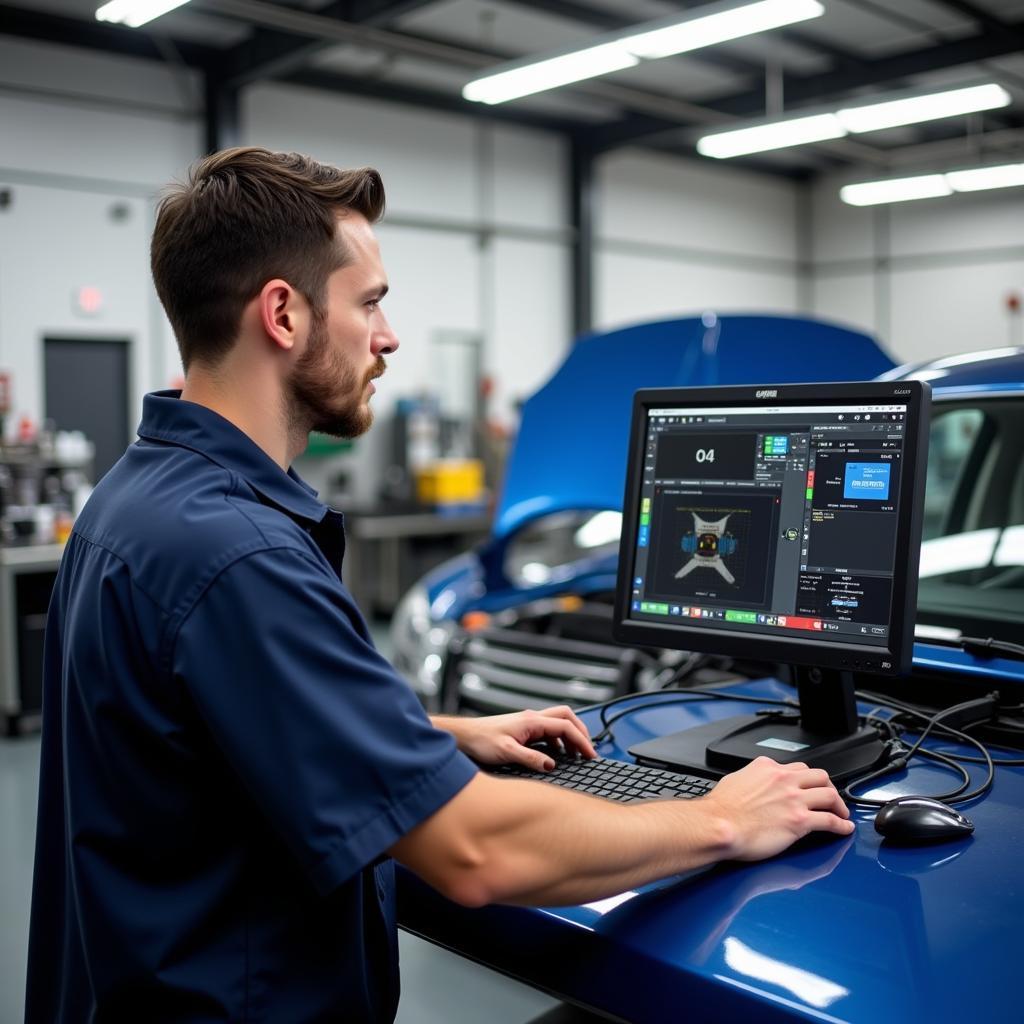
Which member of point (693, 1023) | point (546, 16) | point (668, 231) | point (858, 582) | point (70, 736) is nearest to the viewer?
point (693, 1023)

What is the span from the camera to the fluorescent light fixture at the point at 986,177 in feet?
27.5

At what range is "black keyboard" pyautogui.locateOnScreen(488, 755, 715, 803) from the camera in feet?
4.75

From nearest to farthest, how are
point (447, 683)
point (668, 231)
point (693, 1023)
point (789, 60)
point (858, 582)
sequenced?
point (693, 1023), point (858, 582), point (447, 683), point (789, 60), point (668, 231)

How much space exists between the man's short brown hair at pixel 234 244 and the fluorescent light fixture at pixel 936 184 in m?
8.21

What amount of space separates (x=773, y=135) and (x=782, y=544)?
21.9ft

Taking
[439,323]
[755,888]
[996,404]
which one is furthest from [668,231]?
[755,888]

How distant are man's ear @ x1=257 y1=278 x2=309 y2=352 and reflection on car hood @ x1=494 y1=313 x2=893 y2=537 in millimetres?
2009

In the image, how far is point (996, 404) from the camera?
6.68 ft

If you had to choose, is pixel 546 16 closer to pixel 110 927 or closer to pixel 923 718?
pixel 923 718

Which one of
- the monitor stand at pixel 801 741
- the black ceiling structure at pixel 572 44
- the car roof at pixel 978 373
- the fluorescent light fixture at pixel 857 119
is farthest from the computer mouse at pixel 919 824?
the fluorescent light fixture at pixel 857 119

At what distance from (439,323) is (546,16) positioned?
2.71 metres

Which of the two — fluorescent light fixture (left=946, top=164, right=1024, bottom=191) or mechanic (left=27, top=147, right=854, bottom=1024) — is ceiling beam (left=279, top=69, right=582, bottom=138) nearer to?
fluorescent light fixture (left=946, top=164, right=1024, bottom=191)

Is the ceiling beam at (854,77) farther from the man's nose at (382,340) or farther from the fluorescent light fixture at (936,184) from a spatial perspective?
the man's nose at (382,340)

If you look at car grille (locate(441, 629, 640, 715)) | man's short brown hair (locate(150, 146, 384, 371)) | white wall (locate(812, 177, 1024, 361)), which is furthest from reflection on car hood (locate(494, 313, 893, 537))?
white wall (locate(812, 177, 1024, 361))
